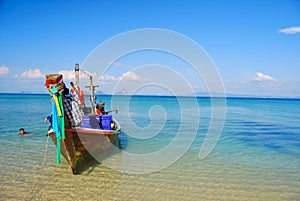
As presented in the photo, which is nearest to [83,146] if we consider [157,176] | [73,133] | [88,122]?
[73,133]

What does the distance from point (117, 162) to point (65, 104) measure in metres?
3.68

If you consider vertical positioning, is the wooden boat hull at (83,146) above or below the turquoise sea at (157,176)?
above

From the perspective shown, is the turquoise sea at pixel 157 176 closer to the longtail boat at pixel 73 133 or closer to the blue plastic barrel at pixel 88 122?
the longtail boat at pixel 73 133

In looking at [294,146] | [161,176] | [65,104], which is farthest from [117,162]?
[294,146]

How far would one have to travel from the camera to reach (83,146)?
8.55m

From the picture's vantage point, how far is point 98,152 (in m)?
9.59

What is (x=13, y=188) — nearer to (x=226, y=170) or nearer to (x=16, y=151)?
(x=16, y=151)

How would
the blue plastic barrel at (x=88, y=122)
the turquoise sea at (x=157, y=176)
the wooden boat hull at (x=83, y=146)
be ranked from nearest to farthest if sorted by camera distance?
the turquoise sea at (x=157, y=176) < the wooden boat hull at (x=83, y=146) < the blue plastic barrel at (x=88, y=122)

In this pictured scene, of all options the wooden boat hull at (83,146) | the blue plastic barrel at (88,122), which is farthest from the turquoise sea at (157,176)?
the blue plastic barrel at (88,122)

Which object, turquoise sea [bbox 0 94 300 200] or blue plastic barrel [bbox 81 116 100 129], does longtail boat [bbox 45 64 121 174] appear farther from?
turquoise sea [bbox 0 94 300 200]

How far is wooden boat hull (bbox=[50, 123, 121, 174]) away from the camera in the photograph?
7.88 metres

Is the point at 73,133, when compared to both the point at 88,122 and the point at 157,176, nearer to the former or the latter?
the point at 88,122

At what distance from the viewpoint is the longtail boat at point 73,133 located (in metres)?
7.06

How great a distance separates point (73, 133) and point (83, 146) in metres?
0.86
